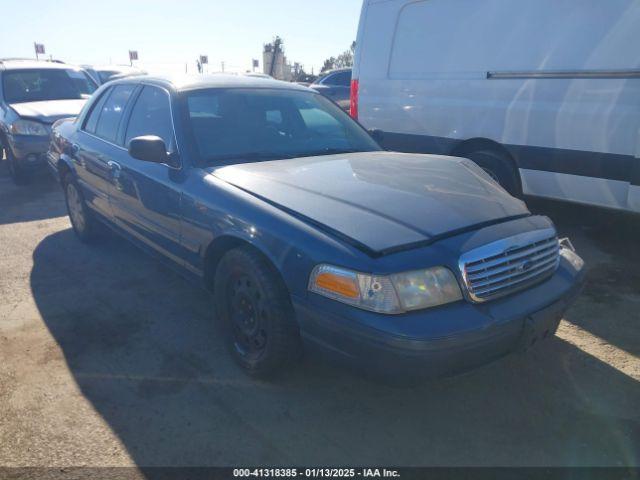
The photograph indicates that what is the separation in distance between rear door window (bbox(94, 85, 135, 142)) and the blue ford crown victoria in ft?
0.46

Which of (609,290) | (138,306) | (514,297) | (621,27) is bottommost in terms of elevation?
(138,306)

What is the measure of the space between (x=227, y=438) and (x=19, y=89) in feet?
25.1

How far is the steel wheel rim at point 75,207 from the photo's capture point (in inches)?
192

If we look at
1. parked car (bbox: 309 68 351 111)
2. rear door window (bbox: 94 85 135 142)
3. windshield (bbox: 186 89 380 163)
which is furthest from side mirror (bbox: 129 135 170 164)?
parked car (bbox: 309 68 351 111)

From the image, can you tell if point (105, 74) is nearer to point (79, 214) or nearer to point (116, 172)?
point (79, 214)

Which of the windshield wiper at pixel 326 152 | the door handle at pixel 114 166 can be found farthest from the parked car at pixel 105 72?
the windshield wiper at pixel 326 152

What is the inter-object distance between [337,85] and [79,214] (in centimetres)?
1044

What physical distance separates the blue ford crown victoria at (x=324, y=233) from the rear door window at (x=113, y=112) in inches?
5.6

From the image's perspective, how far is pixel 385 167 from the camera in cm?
310

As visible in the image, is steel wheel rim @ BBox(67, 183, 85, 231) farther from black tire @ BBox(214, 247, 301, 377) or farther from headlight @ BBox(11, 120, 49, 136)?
black tire @ BBox(214, 247, 301, 377)

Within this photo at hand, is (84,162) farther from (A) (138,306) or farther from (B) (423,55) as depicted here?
(B) (423,55)

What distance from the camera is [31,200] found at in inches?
265

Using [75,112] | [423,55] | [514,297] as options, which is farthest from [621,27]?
[75,112]

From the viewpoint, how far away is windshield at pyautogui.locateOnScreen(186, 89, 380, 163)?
10.5 ft
